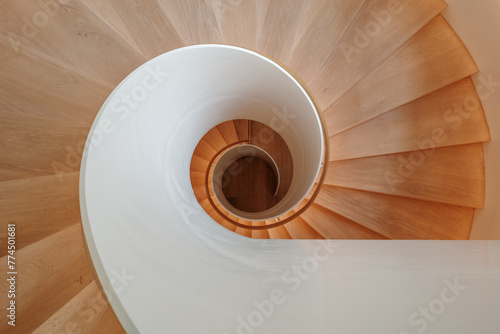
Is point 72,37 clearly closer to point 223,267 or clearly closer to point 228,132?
point 223,267

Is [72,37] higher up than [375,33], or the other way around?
[375,33]

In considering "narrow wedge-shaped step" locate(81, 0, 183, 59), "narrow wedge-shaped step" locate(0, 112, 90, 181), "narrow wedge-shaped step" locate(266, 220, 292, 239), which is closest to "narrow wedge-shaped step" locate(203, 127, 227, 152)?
"narrow wedge-shaped step" locate(266, 220, 292, 239)

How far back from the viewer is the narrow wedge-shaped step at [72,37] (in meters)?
2.12

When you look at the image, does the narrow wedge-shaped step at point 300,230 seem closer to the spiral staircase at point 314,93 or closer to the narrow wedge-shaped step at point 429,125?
the spiral staircase at point 314,93

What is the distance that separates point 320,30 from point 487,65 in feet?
4.89

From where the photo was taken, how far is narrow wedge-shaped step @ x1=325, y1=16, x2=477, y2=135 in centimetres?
268

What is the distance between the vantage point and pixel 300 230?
357 centimetres

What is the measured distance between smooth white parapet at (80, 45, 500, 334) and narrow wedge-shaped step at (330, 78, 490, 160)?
1.76 meters

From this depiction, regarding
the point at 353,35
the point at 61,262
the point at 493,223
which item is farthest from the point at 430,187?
the point at 61,262

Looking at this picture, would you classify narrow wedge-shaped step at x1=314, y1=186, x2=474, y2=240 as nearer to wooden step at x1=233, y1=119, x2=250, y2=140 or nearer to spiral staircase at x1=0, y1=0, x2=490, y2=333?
spiral staircase at x1=0, y1=0, x2=490, y2=333

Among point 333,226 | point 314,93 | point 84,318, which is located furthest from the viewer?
point 333,226

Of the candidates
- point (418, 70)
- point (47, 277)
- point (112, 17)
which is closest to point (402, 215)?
point (418, 70)

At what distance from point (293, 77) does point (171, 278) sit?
6.46ft

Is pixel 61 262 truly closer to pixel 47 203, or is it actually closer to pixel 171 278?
pixel 47 203
